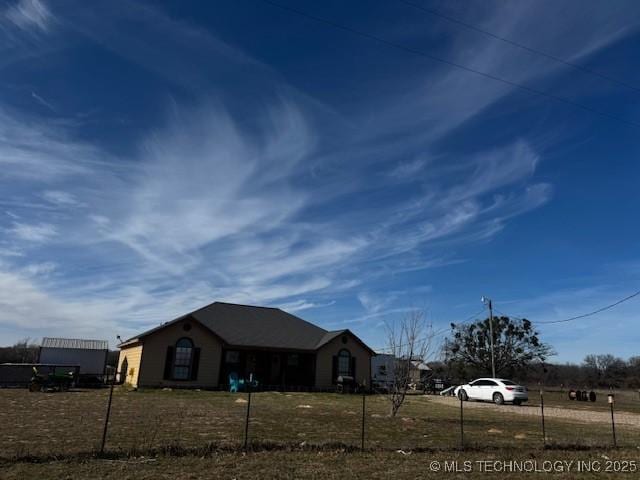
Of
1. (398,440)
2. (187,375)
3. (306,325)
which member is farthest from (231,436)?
(306,325)

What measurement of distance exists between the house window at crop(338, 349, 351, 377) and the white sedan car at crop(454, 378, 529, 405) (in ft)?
30.3

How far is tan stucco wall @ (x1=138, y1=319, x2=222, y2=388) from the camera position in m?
28.6

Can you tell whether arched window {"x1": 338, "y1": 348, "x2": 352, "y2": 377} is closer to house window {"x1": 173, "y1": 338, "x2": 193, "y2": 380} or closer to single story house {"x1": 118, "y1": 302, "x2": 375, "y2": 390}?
single story house {"x1": 118, "y1": 302, "x2": 375, "y2": 390}

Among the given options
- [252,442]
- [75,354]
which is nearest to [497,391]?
[252,442]

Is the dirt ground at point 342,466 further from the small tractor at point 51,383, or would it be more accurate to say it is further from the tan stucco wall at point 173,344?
the tan stucco wall at point 173,344

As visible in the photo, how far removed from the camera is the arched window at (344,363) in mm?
35094

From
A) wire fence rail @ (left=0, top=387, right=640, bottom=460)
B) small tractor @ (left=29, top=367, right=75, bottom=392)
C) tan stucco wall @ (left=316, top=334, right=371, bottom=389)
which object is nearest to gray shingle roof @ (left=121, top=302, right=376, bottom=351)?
tan stucco wall @ (left=316, top=334, right=371, bottom=389)

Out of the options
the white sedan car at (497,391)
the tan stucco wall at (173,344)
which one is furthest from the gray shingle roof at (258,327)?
the white sedan car at (497,391)

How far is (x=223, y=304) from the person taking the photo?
36.7 m

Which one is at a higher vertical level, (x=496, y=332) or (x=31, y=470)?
(x=496, y=332)

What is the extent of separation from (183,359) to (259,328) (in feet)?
21.8

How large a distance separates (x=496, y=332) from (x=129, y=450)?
5244cm

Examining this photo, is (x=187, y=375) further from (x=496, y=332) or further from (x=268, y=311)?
(x=496, y=332)

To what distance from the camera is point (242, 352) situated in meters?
33.0
